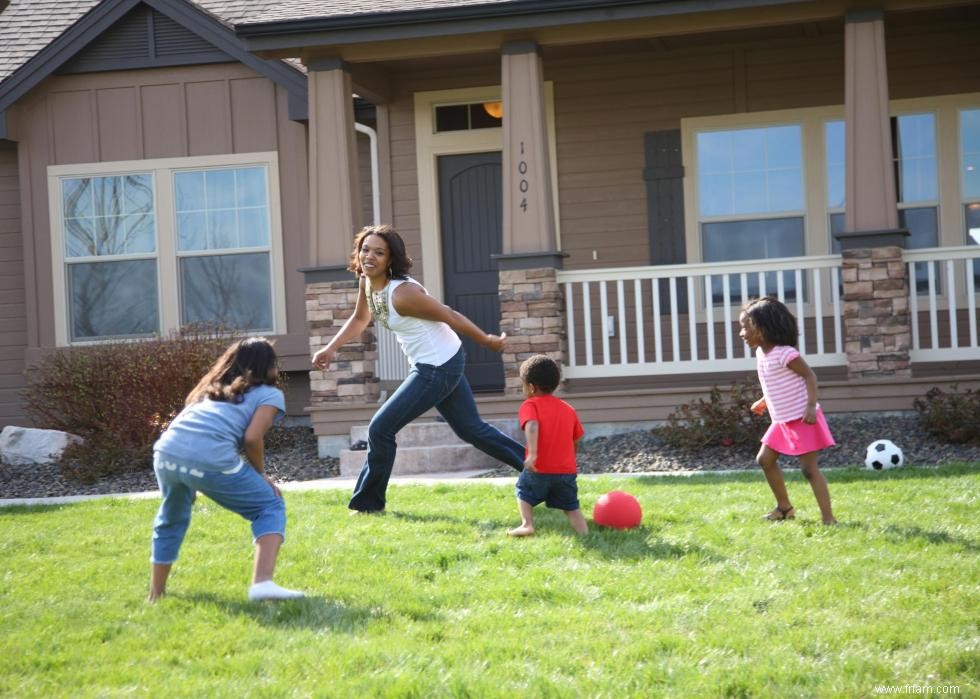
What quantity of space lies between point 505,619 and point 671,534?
66.2 inches

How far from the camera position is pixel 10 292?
13.0m

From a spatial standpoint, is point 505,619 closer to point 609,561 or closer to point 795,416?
point 609,561

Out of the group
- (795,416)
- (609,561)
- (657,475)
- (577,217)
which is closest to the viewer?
(609,561)

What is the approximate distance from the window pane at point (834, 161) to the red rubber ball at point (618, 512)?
6.67 meters

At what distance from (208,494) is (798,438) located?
2969 mm

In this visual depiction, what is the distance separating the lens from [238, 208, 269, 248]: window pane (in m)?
12.5

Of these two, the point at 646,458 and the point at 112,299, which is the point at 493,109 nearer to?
the point at 112,299

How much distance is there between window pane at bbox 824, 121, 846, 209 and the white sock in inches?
332

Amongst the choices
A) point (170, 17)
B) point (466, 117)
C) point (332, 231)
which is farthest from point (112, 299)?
point (466, 117)

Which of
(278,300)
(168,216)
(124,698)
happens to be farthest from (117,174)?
(124,698)

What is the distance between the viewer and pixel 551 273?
33.7 feet

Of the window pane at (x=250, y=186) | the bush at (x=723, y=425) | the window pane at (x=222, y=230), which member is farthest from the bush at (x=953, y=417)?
the window pane at (x=222, y=230)

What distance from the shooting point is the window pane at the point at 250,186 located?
12516 mm

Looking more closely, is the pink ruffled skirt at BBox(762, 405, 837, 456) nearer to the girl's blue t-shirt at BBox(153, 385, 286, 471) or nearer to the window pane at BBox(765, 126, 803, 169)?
the girl's blue t-shirt at BBox(153, 385, 286, 471)
